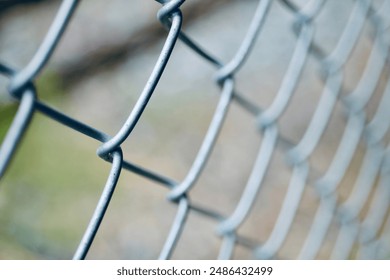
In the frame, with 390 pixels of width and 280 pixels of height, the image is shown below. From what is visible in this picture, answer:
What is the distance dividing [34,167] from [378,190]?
81cm

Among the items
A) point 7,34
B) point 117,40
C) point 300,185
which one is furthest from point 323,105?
point 7,34

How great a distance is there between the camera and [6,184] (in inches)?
50.2

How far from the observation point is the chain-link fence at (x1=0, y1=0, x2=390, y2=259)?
41 centimetres

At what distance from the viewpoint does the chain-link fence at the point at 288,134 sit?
41 cm

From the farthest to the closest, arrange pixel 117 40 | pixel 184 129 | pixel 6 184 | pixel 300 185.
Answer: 1. pixel 117 40
2. pixel 184 129
3. pixel 6 184
4. pixel 300 185

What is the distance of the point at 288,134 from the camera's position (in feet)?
4.66

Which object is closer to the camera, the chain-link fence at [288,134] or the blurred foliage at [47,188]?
the chain-link fence at [288,134]

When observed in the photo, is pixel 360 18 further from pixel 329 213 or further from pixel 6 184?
pixel 6 184

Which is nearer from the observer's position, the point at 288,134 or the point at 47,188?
the point at 47,188

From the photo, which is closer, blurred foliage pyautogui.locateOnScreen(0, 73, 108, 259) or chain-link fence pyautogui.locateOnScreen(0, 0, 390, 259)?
chain-link fence pyautogui.locateOnScreen(0, 0, 390, 259)

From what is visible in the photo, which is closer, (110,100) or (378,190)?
(378,190)

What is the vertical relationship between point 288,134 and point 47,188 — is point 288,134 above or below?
above
